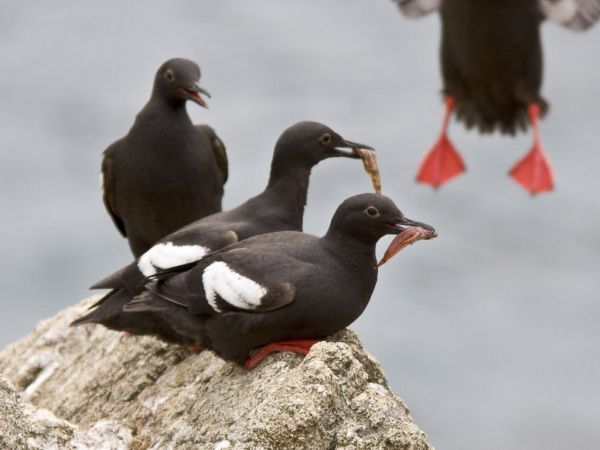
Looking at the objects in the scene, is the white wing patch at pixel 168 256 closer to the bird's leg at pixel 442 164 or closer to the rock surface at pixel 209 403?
the rock surface at pixel 209 403

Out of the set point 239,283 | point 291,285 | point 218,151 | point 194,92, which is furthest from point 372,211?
point 218,151

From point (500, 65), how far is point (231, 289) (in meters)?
6.65

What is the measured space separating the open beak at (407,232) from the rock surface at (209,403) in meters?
0.44

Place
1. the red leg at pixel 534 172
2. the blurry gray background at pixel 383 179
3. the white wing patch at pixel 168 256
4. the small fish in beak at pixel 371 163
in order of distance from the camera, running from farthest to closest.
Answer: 1. the blurry gray background at pixel 383 179
2. the red leg at pixel 534 172
3. the small fish in beak at pixel 371 163
4. the white wing patch at pixel 168 256

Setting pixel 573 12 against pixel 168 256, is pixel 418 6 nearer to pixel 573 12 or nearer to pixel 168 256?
pixel 573 12

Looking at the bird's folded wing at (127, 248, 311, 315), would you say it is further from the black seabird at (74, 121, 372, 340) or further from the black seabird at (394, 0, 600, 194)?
the black seabird at (394, 0, 600, 194)

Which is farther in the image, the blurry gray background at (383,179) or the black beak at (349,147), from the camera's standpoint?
the blurry gray background at (383,179)

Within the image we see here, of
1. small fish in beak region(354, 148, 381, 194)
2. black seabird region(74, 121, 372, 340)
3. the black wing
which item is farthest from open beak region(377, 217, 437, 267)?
the black wing

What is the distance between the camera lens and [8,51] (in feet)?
82.4

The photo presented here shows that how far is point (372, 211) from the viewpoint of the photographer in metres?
6.14

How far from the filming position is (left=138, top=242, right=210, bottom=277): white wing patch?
6.72m

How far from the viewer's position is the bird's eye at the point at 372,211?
6141 millimetres

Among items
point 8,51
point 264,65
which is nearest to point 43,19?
point 8,51

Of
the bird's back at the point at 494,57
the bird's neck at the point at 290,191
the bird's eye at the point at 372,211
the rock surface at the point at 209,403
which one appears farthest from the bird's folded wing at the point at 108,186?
the bird's back at the point at 494,57
